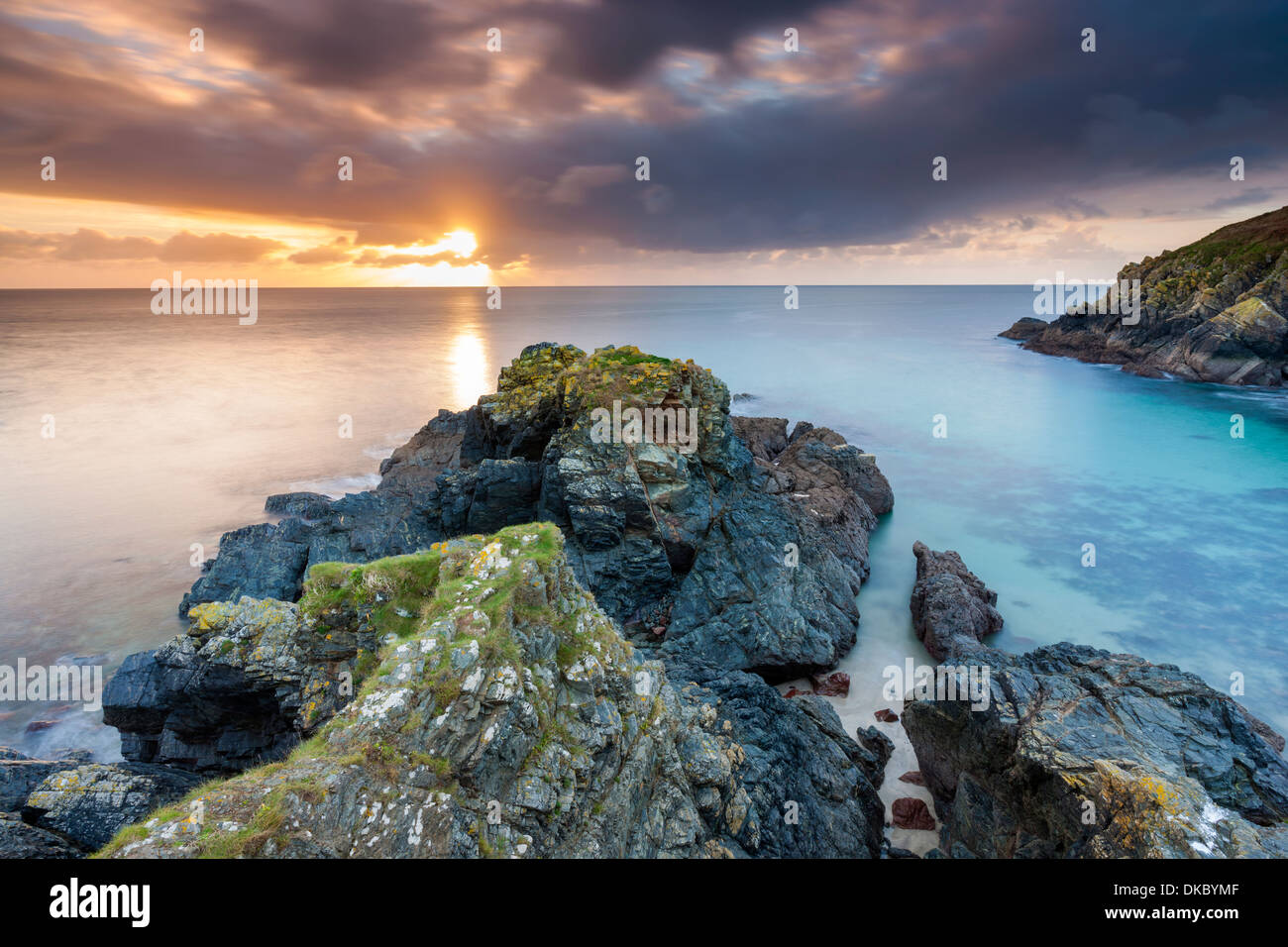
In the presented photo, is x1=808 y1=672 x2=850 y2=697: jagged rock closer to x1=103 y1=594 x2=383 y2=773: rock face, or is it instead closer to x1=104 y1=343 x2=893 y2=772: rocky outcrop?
x1=104 y1=343 x2=893 y2=772: rocky outcrop

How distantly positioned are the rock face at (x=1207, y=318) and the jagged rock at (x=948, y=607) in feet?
219

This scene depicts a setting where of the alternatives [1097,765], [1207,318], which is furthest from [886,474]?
[1207,318]

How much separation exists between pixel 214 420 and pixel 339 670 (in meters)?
57.7

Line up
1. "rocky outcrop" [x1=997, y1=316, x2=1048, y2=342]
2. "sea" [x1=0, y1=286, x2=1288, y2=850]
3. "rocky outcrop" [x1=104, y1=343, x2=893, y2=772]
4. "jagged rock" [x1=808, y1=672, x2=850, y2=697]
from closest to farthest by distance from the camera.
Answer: "rocky outcrop" [x1=104, y1=343, x2=893, y2=772] → "jagged rock" [x1=808, y1=672, x2=850, y2=697] → "sea" [x1=0, y1=286, x2=1288, y2=850] → "rocky outcrop" [x1=997, y1=316, x2=1048, y2=342]

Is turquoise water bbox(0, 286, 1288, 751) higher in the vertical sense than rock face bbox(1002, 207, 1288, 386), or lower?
lower

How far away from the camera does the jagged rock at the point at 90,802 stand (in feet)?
27.3

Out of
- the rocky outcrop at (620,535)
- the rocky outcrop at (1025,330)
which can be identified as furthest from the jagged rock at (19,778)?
the rocky outcrop at (1025,330)

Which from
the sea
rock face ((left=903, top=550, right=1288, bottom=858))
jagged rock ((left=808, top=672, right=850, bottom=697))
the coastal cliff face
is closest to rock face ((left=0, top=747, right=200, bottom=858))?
the coastal cliff face

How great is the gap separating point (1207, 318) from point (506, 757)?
9797cm

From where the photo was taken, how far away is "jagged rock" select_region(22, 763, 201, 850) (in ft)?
27.3

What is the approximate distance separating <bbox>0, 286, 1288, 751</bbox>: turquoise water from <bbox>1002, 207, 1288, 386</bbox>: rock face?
424cm

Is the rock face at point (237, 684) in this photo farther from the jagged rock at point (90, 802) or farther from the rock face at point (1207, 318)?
the rock face at point (1207, 318)
